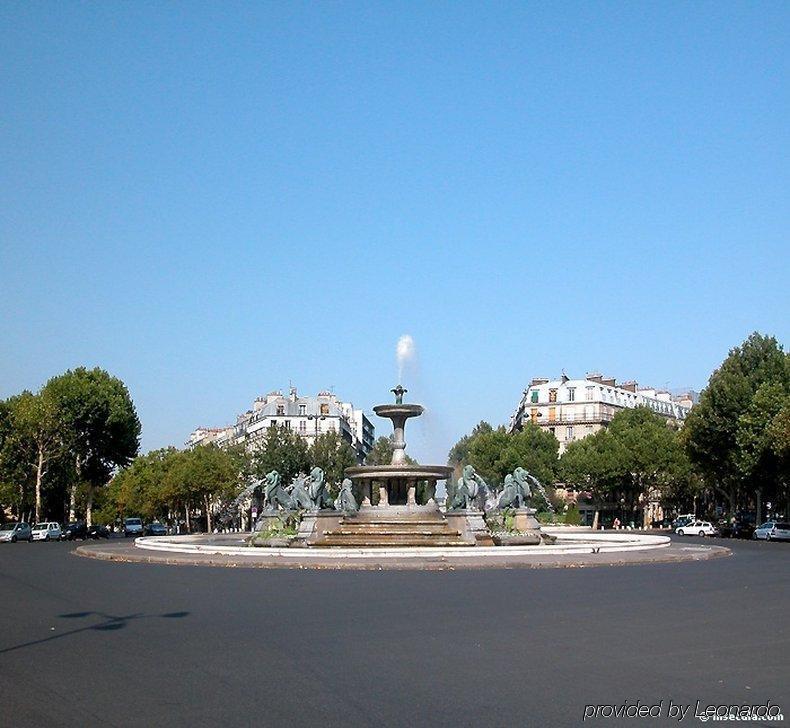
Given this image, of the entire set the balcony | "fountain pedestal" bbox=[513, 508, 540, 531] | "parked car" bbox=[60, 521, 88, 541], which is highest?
the balcony

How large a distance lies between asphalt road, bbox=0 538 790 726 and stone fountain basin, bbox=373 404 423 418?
2212 centimetres

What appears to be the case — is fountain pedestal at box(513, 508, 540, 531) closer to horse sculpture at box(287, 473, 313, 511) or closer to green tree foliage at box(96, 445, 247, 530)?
horse sculpture at box(287, 473, 313, 511)

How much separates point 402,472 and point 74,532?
3604 cm

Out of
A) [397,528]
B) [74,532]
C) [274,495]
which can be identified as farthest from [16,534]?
[397,528]

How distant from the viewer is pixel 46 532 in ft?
198

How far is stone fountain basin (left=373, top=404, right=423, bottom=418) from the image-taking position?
140ft

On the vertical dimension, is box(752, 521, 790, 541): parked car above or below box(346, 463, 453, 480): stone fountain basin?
below

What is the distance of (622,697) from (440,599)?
8662 millimetres

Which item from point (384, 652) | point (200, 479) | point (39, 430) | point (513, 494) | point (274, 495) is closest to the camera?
point (384, 652)

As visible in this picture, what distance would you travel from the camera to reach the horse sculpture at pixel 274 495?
126ft

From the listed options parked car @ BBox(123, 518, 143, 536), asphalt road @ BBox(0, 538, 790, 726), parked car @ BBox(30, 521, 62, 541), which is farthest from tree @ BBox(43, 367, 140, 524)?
asphalt road @ BBox(0, 538, 790, 726)

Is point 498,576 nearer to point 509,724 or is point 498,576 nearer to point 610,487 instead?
point 509,724

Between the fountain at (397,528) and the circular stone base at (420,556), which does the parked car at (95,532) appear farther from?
the circular stone base at (420,556)

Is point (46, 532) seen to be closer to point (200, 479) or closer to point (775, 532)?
point (200, 479)
